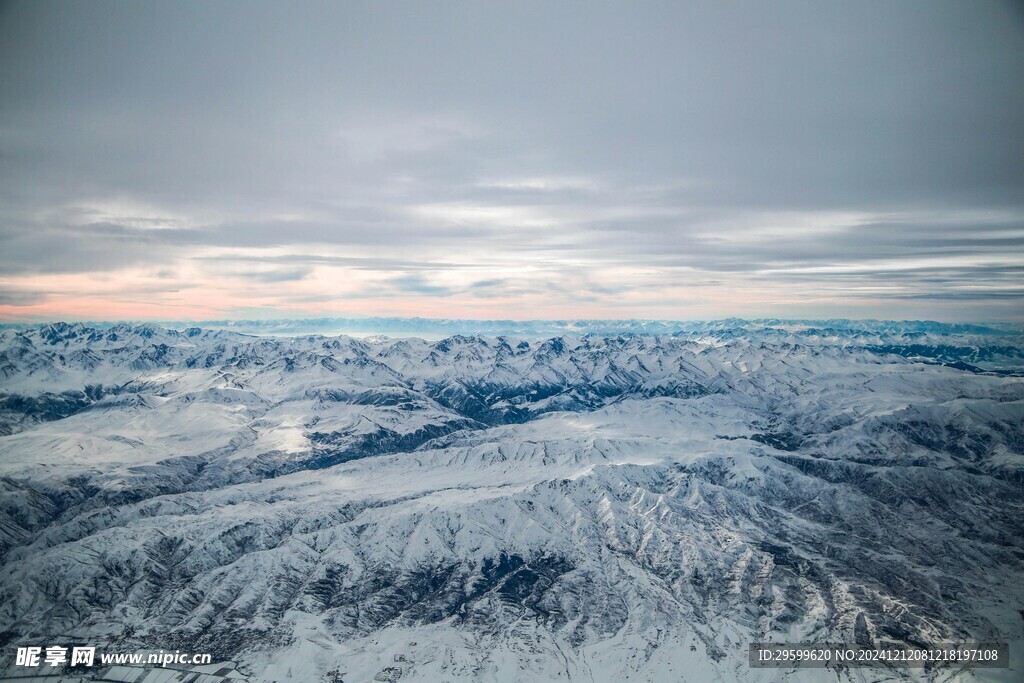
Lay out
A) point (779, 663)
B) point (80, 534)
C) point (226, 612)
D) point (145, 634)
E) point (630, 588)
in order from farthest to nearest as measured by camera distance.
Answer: point (80, 534) < point (630, 588) < point (226, 612) < point (145, 634) < point (779, 663)

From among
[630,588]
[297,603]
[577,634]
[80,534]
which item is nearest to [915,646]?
[630,588]

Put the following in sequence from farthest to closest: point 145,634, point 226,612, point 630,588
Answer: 1. point 630,588
2. point 226,612
3. point 145,634

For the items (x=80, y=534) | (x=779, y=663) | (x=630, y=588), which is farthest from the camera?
(x=80, y=534)

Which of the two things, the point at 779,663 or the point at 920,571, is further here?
the point at 920,571

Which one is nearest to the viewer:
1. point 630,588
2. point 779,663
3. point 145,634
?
point 779,663

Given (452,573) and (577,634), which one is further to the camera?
(452,573)

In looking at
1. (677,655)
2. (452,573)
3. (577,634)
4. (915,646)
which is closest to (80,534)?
(452,573)

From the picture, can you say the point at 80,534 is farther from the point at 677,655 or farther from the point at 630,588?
the point at 677,655

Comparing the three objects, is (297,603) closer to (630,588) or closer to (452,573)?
(452,573)
